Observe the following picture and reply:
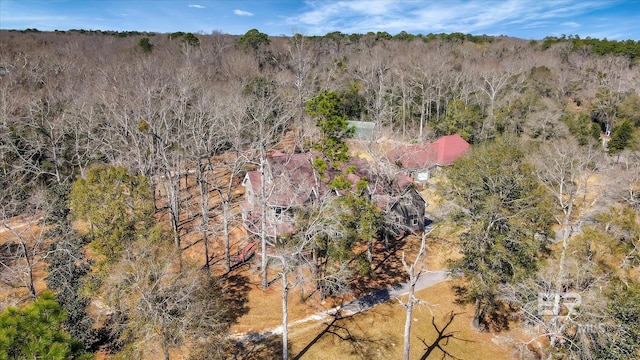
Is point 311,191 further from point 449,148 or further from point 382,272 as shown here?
point 449,148

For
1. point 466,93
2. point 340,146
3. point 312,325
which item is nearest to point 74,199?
point 312,325

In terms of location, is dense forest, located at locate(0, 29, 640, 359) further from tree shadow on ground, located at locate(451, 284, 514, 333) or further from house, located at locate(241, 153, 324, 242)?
house, located at locate(241, 153, 324, 242)

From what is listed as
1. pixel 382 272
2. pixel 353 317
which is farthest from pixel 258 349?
pixel 382 272

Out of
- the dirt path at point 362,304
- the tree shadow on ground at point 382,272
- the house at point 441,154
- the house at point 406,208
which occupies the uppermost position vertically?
the house at point 441,154

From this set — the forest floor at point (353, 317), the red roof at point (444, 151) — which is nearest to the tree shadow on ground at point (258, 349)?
the forest floor at point (353, 317)

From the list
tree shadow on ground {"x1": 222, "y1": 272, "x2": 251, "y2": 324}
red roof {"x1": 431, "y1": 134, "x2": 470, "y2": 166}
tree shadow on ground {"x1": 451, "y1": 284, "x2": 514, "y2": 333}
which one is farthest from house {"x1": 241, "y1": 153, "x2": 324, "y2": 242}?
red roof {"x1": 431, "y1": 134, "x2": 470, "y2": 166}

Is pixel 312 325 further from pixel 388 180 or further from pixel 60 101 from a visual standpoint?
pixel 60 101

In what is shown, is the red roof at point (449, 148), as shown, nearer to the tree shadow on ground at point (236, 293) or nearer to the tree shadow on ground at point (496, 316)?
the tree shadow on ground at point (496, 316)

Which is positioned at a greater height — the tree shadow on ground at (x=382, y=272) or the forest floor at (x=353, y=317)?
the tree shadow on ground at (x=382, y=272)
